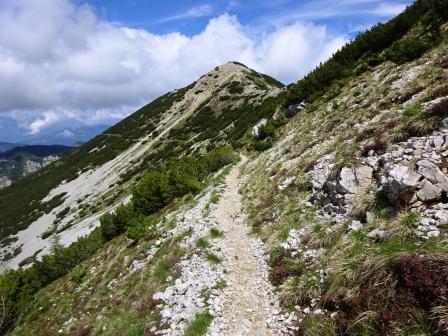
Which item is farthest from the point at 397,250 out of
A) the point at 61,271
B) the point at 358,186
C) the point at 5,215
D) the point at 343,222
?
the point at 5,215

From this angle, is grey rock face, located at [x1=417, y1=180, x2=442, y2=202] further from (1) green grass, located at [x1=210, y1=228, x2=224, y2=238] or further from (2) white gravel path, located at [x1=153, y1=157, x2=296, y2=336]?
(1) green grass, located at [x1=210, y1=228, x2=224, y2=238]

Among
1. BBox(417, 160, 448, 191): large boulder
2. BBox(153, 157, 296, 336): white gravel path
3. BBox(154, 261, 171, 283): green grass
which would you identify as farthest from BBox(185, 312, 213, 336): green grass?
BBox(417, 160, 448, 191): large boulder

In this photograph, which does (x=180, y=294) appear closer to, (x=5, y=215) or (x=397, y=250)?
(x=397, y=250)

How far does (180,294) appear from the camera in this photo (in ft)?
42.2

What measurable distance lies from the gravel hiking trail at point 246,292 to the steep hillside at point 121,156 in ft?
114

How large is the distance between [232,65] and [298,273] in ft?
364

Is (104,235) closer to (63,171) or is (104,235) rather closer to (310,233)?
(310,233)

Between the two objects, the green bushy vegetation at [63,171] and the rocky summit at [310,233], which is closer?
the rocky summit at [310,233]

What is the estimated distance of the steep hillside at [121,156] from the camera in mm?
60188

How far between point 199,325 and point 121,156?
279ft

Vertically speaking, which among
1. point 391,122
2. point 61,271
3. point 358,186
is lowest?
point 61,271

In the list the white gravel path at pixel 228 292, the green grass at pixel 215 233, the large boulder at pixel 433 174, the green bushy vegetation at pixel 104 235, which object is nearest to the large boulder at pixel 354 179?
the large boulder at pixel 433 174

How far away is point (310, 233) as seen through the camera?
13.3 meters

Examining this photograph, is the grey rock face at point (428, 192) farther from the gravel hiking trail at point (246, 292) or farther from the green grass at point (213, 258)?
the green grass at point (213, 258)
